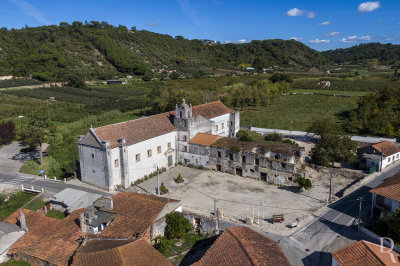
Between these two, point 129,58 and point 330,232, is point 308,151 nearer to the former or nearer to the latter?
point 330,232

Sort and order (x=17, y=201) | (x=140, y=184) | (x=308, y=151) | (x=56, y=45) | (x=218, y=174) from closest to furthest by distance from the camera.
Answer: (x=17, y=201), (x=140, y=184), (x=218, y=174), (x=308, y=151), (x=56, y=45)

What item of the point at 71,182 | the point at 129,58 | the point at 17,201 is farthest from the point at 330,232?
the point at 129,58

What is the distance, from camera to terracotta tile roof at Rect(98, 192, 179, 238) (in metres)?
25.7

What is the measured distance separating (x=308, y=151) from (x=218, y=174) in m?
→ 17.7

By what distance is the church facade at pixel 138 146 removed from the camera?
3831 centimetres

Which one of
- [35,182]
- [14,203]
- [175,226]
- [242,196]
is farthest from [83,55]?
[175,226]

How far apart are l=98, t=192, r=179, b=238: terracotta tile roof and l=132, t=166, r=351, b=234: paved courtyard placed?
6.37m

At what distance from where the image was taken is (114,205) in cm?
2909

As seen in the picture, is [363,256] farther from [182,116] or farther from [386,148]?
[182,116]

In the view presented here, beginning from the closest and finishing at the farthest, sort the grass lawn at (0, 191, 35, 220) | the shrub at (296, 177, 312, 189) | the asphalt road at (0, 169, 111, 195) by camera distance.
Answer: the grass lawn at (0, 191, 35, 220)
the shrub at (296, 177, 312, 189)
the asphalt road at (0, 169, 111, 195)

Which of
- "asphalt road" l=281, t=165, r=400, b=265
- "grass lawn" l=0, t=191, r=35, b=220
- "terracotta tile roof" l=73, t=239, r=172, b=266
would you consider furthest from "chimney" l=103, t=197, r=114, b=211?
"asphalt road" l=281, t=165, r=400, b=265

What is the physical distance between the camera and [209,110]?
2121 inches

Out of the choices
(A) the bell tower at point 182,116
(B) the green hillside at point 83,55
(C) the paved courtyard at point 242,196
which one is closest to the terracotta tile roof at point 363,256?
(C) the paved courtyard at point 242,196

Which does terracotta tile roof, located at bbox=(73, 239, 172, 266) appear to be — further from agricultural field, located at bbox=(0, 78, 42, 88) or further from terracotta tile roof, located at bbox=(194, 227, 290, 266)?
agricultural field, located at bbox=(0, 78, 42, 88)
